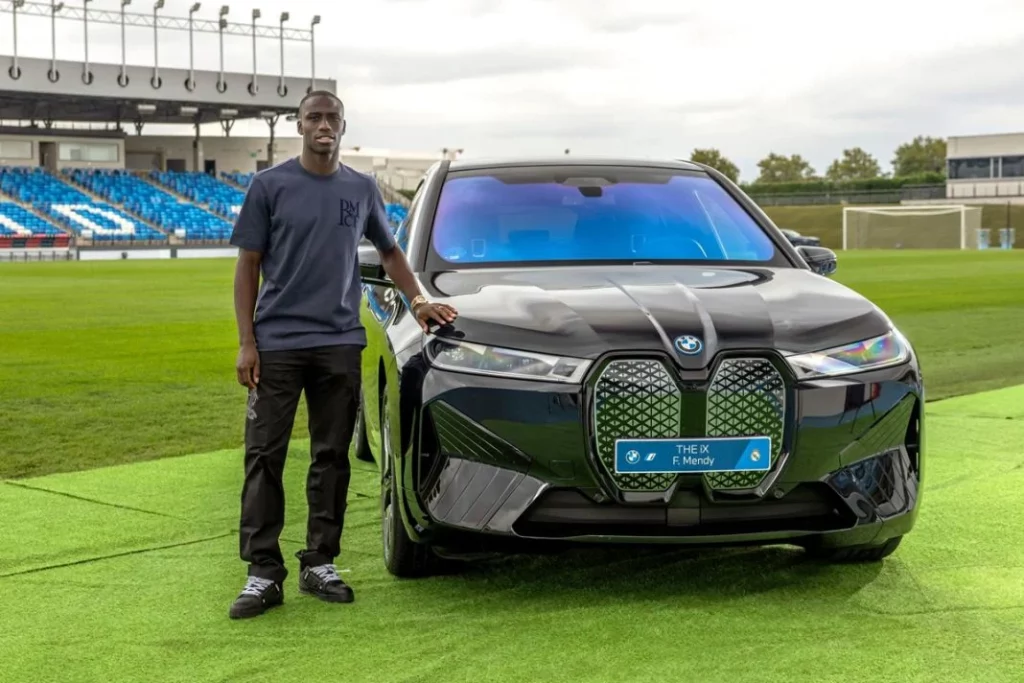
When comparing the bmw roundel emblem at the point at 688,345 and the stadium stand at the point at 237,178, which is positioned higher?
the stadium stand at the point at 237,178

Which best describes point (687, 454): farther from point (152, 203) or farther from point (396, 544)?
point (152, 203)

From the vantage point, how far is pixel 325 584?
482cm

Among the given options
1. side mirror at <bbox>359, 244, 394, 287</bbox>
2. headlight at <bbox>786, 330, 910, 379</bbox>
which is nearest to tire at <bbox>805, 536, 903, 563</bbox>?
headlight at <bbox>786, 330, 910, 379</bbox>

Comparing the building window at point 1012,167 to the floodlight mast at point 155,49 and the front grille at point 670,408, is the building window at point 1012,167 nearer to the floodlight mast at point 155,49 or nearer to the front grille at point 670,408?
the floodlight mast at point 155,49

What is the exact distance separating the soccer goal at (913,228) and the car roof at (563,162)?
6387 centimetres

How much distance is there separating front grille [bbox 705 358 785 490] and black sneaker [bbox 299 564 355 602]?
1.27 m

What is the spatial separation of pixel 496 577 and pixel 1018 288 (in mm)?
24549

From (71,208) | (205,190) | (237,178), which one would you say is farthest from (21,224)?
(237,178)

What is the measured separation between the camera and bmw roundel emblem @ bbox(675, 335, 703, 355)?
14.5ft

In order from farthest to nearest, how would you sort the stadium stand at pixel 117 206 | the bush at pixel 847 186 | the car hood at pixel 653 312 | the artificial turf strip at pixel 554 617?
the bush at pixel 847 186 < the stadium stand at pixel 117 206 < the car hood at pixel 653 312 < the artificial turf strip at pixel 554 617

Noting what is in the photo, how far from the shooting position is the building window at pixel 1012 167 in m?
95.8

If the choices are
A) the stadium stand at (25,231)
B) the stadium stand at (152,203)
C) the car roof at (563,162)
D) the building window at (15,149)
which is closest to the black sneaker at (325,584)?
the car roof at (563,162)

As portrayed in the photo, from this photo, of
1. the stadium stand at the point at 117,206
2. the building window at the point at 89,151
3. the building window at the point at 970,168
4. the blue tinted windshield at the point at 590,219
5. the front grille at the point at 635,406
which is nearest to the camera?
the front grille at the point at 635,406

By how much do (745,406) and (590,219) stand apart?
1721mm
